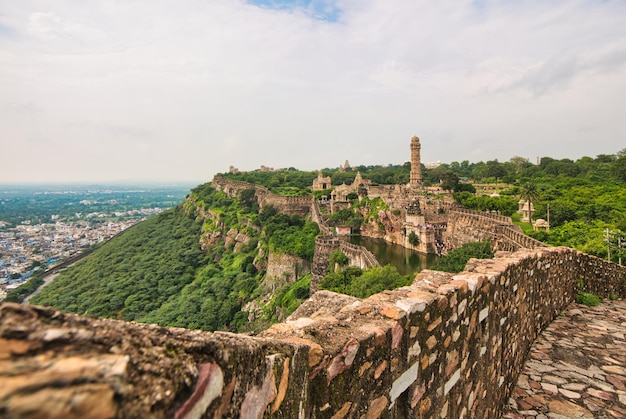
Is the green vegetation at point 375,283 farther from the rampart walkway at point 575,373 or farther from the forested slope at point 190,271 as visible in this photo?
the rampart walkway at point 575,373

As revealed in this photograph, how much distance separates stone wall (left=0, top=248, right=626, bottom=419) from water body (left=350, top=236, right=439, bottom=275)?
101 ft

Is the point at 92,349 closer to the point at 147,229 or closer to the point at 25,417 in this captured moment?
the point at 25,417

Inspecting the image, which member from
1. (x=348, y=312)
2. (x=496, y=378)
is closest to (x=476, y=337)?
(x=496, y=378)

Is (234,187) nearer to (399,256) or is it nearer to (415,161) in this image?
(415,161)

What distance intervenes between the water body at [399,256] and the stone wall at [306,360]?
30.9 meters

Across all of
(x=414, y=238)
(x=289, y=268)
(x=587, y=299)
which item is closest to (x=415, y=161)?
(x=414, y=238)

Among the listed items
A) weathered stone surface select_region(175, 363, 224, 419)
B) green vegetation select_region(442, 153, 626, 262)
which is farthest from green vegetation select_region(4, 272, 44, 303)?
green vegetation select_region(442, 153, 626, 262)

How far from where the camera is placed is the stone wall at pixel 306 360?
89 cm

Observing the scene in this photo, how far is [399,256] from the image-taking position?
1738 inches

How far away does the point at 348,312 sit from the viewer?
3.03 m

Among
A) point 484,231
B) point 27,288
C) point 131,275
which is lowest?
point 27,288

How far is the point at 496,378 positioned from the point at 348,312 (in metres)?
3.16

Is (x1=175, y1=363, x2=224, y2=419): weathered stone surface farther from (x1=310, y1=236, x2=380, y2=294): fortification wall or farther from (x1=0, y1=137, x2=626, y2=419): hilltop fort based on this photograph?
(x1=310, y1=236, x2=380, y2=294): fortification wall

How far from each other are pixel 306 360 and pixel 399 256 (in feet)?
144
